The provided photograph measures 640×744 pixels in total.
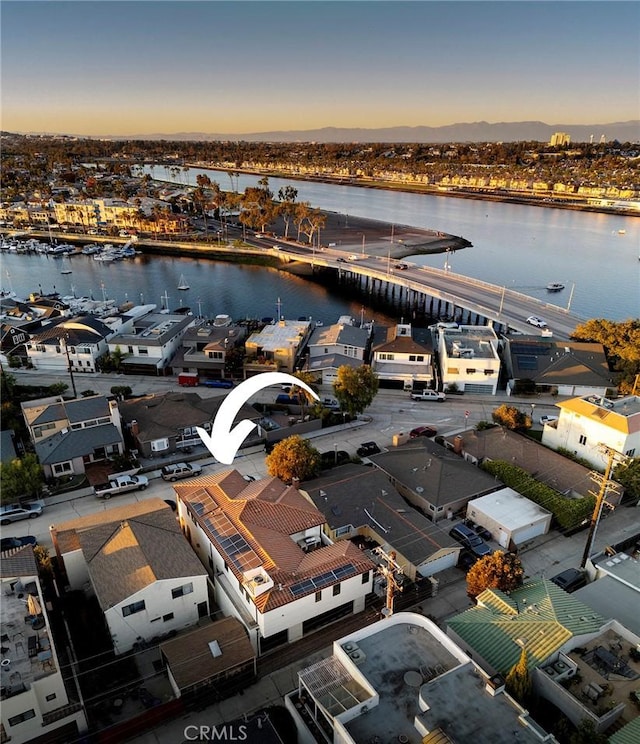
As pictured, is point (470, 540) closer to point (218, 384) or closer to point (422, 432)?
point (422, 432)

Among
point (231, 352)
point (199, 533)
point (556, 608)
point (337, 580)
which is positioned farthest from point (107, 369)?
point (556, 608)

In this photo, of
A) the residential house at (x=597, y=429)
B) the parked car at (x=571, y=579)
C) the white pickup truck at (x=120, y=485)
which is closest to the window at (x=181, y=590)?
the white pickup truck at (x=120, y=485)

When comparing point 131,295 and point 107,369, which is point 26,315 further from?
point 131,295

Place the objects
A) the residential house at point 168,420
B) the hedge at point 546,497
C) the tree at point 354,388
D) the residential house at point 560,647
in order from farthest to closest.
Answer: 1. the tree at point 354,388
2. the residential house at point 168,420
3. the hedge at point 546,497
4. the residential house at point 560,647

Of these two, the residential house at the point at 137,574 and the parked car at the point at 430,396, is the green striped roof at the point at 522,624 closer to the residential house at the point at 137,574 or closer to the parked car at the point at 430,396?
the residential house at the point at 137,574

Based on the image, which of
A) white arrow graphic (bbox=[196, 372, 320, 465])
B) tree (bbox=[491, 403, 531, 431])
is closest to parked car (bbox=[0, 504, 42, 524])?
white arrow graphic (bbox=[196, 372, 320, 465])

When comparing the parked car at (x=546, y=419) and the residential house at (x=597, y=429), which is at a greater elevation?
the residential house at (x=597, y=429)
